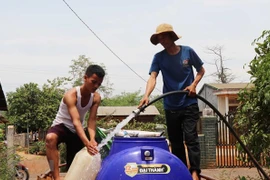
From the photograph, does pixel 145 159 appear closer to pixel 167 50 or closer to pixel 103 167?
pixel 103 167

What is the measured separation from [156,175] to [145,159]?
135mm

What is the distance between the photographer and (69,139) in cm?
473

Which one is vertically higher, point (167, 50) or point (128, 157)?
point (167, 50)

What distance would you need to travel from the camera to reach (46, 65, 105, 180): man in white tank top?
164 inches

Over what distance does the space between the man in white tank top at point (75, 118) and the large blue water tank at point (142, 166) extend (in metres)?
0.35

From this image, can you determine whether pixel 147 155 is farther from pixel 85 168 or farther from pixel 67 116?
pixel 67 116

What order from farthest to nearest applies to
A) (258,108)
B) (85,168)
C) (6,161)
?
(6,161) → (258,108) → (85,168)

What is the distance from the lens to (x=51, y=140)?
4.48 meters

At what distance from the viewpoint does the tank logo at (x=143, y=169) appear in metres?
3.47

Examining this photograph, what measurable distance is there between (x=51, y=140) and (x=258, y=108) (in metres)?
2.92

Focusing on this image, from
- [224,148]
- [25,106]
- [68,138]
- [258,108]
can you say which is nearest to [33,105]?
[25,106]

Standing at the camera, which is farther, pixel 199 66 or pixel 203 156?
pixel 203 156

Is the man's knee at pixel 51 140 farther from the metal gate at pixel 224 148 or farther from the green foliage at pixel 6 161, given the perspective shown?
the metal gate at pixel 224 148

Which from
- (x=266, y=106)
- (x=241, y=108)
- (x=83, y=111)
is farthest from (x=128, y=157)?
(x=241, y=108)
